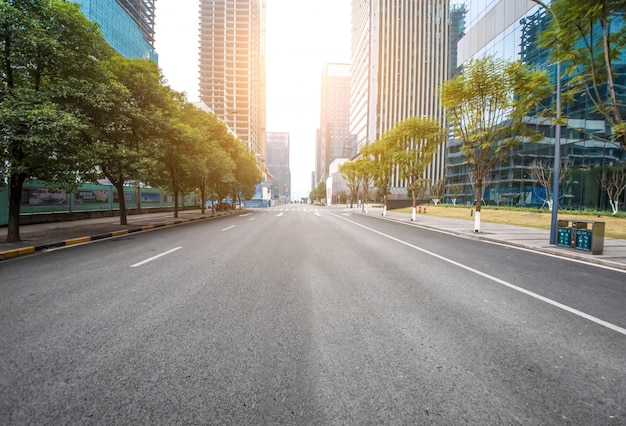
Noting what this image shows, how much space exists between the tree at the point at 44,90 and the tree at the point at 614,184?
3533 cm

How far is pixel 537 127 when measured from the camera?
96.9 feet

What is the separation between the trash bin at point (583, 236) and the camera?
25.7ft

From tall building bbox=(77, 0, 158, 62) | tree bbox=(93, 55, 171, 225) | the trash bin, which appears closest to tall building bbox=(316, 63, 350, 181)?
tall building bbox=(77, 0, 158, 62)

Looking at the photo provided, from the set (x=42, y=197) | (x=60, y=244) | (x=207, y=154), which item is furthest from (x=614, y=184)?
(x=42, y=197)

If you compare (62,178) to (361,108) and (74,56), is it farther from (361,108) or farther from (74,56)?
(361,108)

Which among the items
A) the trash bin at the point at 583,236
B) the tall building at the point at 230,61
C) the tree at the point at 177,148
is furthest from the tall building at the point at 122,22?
the trash bin at the point at 583,236

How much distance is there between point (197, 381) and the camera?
2117 mm

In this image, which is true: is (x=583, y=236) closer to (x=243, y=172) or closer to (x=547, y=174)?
(x=547, y=174)

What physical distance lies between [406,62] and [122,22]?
2960 inches

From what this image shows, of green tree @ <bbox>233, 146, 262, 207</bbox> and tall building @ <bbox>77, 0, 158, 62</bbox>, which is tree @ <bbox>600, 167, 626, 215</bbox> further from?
tall building @ <bbox>77, 0, 158, 62</bbox>

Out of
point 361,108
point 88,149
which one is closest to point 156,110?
point 88,149

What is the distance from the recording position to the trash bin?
7848mm

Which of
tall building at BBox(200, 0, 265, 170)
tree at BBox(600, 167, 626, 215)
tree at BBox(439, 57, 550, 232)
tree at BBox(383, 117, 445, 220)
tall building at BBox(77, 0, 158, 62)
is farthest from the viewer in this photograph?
tall building at BBox(200, 0, 265, 170)

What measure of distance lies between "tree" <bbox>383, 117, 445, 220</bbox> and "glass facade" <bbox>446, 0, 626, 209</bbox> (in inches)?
146
